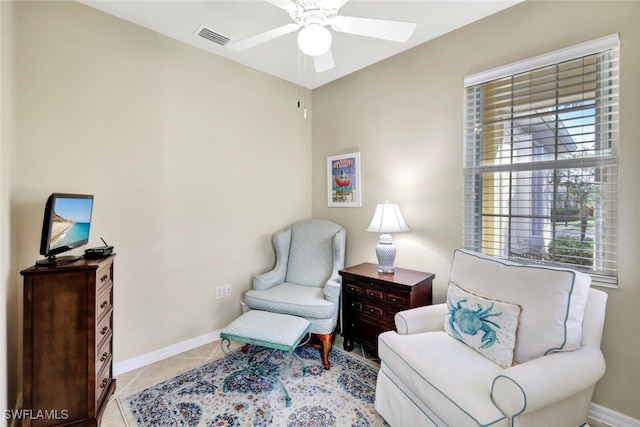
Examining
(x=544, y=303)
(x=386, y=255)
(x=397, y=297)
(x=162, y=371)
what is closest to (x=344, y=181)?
(x=386, y=255)

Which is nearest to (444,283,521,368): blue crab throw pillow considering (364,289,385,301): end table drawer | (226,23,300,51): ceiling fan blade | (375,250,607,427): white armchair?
(375,250,607,427): white armchair

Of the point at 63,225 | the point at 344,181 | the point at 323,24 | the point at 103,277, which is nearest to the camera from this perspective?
the point at 323,24

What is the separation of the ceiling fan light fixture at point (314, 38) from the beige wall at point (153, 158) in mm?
1543

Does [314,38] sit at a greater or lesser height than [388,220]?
greater

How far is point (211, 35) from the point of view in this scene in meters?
2.41

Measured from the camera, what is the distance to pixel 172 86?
2488 millimetres

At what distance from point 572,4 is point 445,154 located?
114 cm

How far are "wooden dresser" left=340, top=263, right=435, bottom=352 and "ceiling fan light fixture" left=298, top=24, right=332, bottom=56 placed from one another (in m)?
1.66

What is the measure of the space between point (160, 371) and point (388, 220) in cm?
218

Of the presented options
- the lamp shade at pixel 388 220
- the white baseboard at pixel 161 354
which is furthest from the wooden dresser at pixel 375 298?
the white baseboard at pixel 161 354

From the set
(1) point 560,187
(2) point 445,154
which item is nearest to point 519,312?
(1) point 560,187

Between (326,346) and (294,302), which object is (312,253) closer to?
(294,302)

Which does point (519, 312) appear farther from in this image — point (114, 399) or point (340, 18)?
point (114, 399)

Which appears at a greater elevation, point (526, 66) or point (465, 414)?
point (526, 66)
